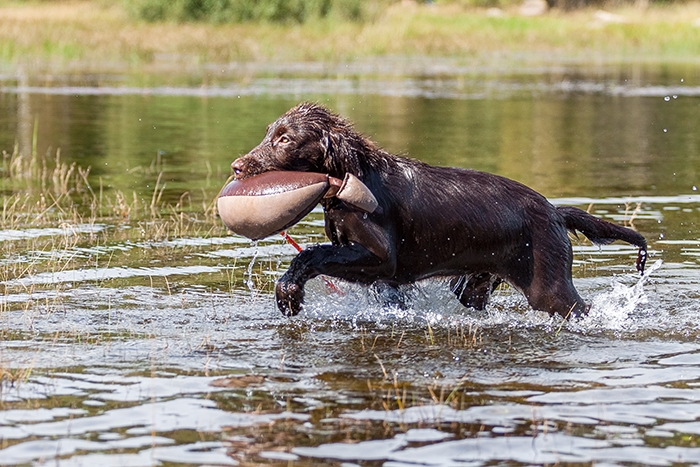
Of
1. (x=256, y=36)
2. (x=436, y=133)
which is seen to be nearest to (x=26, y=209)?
(x=436, y=133)

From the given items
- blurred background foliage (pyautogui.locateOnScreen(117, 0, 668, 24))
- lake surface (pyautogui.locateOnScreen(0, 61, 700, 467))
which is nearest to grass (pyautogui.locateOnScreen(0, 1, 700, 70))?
blurred background foliage (pyautogui.locateOnScreen(117, 0, 668, 24))

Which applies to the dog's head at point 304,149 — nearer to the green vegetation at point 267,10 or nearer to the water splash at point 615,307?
the water splash at point 615,307

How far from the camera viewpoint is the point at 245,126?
64.7 ft

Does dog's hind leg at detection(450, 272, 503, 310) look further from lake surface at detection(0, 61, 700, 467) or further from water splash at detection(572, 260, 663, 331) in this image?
water splash at detection(572, 260, 663, 331)

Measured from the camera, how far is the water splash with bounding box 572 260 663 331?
7336 millimetres

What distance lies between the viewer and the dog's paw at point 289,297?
7.03 meters

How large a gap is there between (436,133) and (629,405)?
44.7 ft

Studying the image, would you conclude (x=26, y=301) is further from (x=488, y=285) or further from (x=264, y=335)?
(x=488, y=285)

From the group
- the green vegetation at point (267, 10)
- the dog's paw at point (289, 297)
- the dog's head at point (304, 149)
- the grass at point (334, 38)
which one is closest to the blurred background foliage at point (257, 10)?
the green vegetation at point (267, 10)

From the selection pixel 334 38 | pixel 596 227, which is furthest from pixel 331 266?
pixel 334 38

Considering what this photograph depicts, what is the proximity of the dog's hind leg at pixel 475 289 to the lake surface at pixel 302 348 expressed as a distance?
0.29 feet

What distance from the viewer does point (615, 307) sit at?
7.66 meters

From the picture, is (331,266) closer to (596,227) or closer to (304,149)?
(304,149)

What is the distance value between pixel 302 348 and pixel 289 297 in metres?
0.43
